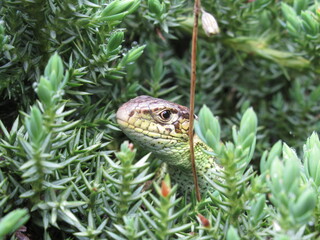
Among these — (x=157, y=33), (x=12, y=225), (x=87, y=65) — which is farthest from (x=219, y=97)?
(x=12, y=225)

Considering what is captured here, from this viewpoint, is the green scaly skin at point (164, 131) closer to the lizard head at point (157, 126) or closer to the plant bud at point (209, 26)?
the lizard head at point (157, 126)

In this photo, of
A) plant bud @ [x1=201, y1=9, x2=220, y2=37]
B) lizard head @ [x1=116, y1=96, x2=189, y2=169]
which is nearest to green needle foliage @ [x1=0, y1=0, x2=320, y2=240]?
lizard head @ [x1=116, y1=96, x2=189, y2=169]

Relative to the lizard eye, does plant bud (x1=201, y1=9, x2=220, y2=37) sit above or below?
above

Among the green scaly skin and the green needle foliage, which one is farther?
the green scaly skin

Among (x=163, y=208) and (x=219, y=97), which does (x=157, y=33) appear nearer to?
(x=219, y=97)

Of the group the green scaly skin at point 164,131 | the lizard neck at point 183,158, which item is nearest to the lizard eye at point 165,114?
the green scaly skin at point 164,131

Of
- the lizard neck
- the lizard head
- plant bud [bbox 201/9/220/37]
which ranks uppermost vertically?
plant bud [bbox 201/9/220/37]

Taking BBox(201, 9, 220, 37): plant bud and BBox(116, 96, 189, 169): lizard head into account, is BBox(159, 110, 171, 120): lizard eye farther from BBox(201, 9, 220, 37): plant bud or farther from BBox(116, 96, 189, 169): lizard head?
BBox(201, 9, 220, 37): plant bud

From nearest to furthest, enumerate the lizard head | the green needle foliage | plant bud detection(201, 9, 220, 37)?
the green needle foliage → plant bud detection(201, 9, 220, 37) → the lizard head
